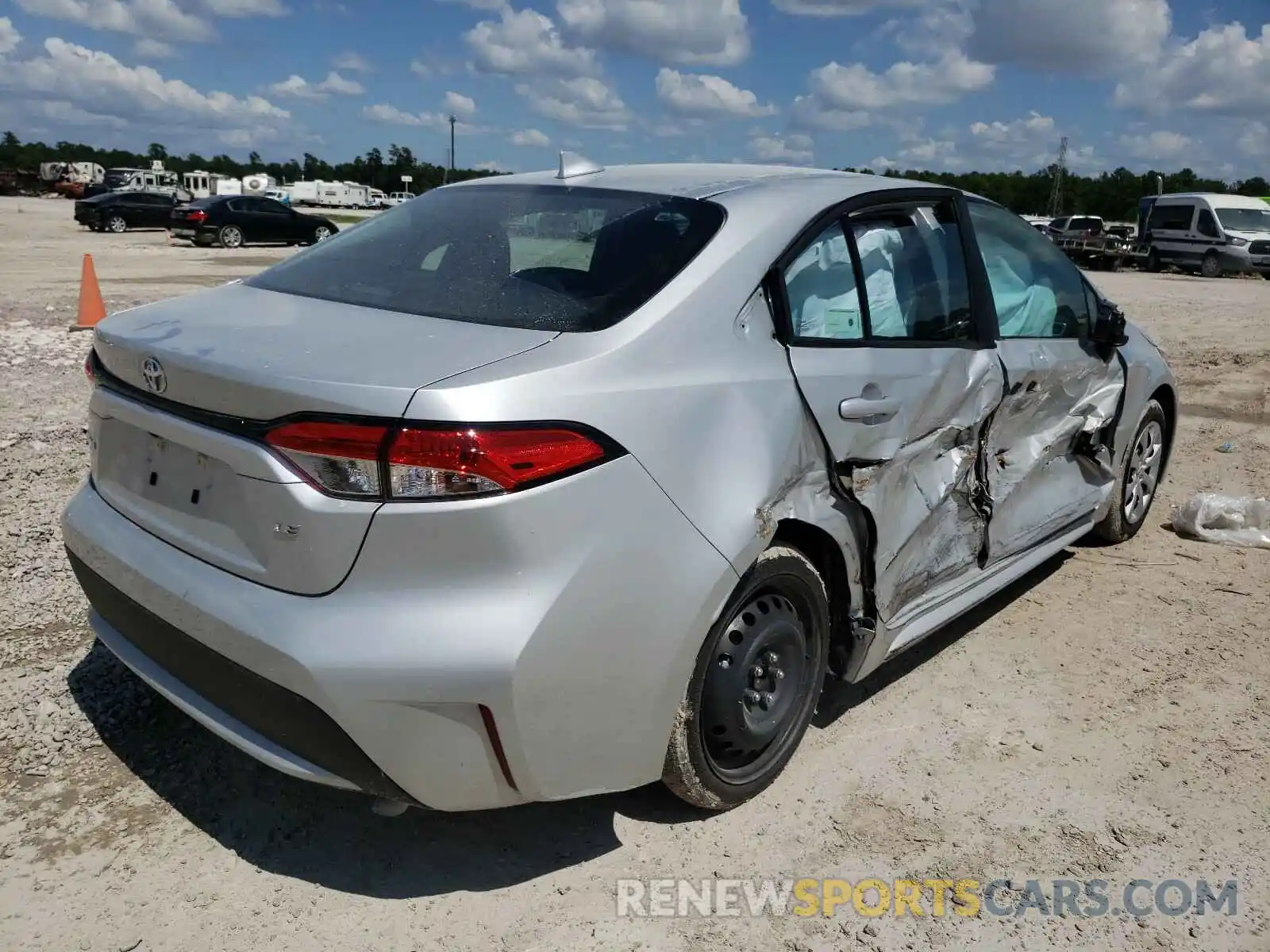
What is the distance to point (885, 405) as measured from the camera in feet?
9.75

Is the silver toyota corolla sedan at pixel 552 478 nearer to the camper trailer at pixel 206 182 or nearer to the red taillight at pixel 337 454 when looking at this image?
the red taillight at pixel 337 454

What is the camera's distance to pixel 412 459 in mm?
2049

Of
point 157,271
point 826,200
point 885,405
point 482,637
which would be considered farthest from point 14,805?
point 157,271

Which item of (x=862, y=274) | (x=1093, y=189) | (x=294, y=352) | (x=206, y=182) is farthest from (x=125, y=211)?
(x=1093, y=189)

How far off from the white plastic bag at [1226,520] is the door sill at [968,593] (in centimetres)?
130

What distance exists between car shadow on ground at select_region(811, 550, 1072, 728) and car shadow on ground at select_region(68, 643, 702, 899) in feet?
2.73

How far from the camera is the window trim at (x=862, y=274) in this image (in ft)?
9.05

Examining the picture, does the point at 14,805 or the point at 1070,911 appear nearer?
the point at 1070,911

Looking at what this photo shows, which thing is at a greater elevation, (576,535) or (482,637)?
(576,535)

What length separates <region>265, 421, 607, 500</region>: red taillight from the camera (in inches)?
80.5

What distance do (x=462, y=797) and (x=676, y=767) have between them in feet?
2.00

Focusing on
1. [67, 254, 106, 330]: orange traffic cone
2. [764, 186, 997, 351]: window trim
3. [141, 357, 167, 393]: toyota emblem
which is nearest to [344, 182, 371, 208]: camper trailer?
[67, 254, 106, 330]: orange traffic cone

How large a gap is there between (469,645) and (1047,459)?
2.84 meters

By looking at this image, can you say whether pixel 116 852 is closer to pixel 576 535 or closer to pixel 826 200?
pixel 576 535
